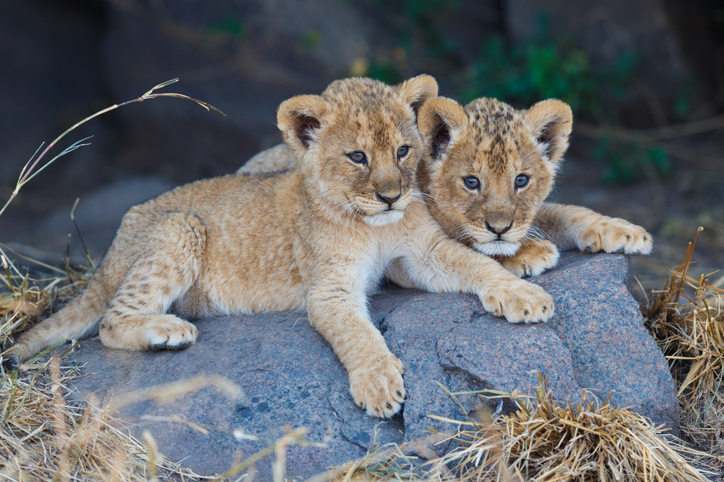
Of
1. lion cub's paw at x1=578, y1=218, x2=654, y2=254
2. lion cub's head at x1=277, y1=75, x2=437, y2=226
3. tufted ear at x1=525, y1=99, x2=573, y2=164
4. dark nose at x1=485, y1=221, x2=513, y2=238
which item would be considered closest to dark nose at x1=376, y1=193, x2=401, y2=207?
lion cub's head at x1=277, y1=75, x2=437, y2=226

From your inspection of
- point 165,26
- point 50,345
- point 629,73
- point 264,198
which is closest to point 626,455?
point 264,198

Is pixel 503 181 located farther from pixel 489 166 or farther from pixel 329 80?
pixel 329 80

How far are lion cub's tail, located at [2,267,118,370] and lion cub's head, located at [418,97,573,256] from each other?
2.45 meters

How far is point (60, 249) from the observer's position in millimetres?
8781

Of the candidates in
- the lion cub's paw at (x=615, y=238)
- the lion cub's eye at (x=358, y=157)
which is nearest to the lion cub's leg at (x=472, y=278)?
the lion cub's eye at (x=358, y=157)

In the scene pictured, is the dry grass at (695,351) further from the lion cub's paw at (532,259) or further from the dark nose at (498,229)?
the dark nose at (498,229)

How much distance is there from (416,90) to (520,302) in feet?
5.16

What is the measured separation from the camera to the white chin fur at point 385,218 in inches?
153

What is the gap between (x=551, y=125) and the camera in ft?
14.3

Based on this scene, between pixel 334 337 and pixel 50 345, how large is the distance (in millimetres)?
2058

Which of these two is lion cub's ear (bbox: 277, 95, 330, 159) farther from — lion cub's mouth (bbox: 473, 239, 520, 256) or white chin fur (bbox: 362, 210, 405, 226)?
lion cub's mouth (bbox: 473, 239, 520, 256)

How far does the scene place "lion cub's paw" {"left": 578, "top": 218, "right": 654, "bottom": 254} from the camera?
4145 millimetres

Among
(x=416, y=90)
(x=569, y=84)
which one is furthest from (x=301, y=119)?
(x=569, y=84)

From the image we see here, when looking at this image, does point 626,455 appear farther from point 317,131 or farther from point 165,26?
point 165,26
